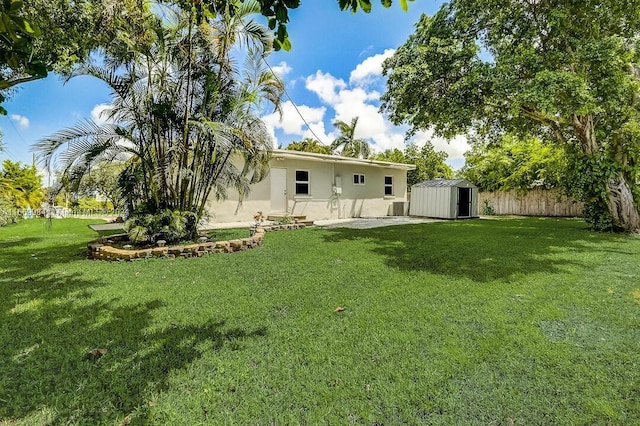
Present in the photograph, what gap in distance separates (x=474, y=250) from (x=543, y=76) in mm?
4555

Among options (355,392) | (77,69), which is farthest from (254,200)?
(355,392)

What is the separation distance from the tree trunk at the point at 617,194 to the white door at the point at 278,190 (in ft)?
33.2

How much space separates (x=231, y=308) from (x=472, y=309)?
2.85 meters

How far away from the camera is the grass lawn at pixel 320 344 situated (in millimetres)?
2107

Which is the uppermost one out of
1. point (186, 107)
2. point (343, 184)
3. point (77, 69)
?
point (77, 69)

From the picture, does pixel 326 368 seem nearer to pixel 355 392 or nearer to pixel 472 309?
pixel 355 392

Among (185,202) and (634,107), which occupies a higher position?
(634,107)

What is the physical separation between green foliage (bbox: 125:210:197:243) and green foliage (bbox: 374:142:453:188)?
22.1 m

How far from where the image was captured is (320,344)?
115 inches

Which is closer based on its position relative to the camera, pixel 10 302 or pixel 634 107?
pixel 10 302

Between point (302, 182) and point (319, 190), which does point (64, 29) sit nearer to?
point (302, 182)

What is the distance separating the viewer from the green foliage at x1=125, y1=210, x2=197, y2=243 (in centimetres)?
669

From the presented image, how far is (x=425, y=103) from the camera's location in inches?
381

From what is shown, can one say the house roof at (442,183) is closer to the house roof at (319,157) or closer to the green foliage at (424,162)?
the house roof at (319,157)
